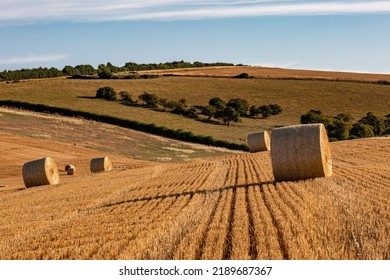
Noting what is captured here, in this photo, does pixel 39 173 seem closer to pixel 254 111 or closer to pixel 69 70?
pixel 254 111

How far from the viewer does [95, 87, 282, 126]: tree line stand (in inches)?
3517

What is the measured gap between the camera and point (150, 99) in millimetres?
95188

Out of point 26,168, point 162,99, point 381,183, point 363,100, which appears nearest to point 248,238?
point 381,183

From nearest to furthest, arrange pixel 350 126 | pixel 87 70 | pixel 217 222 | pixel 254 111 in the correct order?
pixel 217 222 < pixel 350 126 < pixel 254 111 < pixel 87 70

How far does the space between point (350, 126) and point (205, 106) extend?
981 inches

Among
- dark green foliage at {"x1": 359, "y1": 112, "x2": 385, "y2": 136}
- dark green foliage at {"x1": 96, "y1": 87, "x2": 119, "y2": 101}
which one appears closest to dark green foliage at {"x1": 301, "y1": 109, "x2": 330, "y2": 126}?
dark green foliage at {"x1": 359, "y1": 112, "x2": 385, "y2": 136}

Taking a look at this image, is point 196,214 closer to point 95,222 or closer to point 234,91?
point 95,222

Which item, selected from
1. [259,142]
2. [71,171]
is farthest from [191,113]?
[71,171]

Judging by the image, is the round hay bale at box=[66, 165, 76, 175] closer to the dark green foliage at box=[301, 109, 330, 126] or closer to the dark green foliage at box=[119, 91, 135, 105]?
the dark green foliage at box=[301, 109, 330, 126]

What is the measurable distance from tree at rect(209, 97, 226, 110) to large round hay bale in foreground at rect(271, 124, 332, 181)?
2770 inches

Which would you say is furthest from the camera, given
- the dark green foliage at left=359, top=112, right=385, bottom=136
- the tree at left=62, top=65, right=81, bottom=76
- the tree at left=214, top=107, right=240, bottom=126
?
the tree at left=62, top=65, right=81, bottom=76

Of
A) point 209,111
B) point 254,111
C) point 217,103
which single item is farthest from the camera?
point 217,103

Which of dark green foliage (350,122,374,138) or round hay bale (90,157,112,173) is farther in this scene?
dark green foliage (350,122,374,138)

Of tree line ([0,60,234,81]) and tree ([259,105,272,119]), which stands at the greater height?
tree line ([0,60,234,81])
